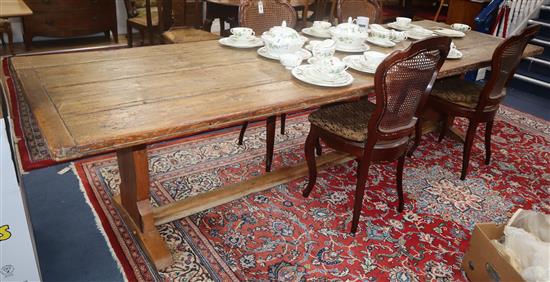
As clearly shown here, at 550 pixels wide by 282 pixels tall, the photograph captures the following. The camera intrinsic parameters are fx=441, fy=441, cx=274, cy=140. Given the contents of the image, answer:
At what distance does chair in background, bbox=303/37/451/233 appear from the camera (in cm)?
186

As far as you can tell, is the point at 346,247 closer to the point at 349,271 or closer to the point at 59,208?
the point at 349,271

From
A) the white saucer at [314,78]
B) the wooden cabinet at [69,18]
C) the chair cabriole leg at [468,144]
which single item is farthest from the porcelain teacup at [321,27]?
the wooden cabinet at [69,18]

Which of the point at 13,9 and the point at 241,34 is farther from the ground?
the point at 241,34

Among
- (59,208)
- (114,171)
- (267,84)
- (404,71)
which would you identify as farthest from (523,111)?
(59,208)

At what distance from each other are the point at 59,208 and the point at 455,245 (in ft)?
6.65

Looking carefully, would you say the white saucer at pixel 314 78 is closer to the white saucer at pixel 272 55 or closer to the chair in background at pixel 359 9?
the white saucer at pixel 272 55

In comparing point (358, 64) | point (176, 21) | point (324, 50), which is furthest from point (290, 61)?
point (176, 21)

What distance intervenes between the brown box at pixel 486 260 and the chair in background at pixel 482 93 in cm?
87

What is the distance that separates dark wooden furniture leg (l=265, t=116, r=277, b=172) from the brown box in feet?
3.94

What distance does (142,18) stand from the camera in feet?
15.8

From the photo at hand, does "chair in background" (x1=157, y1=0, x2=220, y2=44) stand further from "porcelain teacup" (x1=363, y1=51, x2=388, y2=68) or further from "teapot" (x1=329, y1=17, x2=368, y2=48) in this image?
"porcelain teacup" (x1=363, y1=51, x2=388, y2=68)

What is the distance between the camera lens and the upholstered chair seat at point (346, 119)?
7.01 feet

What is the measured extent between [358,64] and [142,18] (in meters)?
3.37

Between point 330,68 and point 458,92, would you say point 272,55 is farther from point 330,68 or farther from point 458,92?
point 458,92
